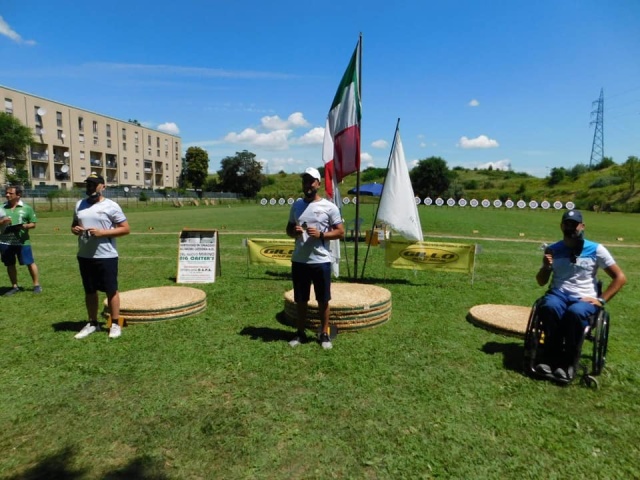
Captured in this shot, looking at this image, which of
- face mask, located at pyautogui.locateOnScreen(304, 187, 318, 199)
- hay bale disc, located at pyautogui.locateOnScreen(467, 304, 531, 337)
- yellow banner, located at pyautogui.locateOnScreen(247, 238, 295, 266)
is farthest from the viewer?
yellow banner, located at pyautogui.locateOnScreen(247, 238, 295, 266)

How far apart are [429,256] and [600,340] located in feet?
14.8

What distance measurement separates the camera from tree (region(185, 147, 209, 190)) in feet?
308

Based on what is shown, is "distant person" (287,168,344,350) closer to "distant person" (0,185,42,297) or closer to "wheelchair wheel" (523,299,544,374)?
"wheelchair wheel" (523,299,544,374)

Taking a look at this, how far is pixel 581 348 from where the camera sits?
403cm

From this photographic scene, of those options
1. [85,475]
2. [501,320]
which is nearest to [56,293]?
[85,475]

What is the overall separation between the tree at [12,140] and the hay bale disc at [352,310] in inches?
2197

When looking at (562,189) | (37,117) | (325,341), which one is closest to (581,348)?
(325,341)

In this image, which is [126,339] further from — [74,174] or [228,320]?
[74,174]

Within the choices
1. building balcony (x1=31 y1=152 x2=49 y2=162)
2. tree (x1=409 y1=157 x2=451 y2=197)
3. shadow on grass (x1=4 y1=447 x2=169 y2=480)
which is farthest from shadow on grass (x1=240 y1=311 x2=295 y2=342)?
tree (x1=409 y1=157 x2=451 y2=197)

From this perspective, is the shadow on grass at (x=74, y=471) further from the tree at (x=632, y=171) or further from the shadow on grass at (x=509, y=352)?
the tree at (x=632, y=171)

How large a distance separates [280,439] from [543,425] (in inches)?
82.9

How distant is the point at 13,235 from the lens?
716 cm

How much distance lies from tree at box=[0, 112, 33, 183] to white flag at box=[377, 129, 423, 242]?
181ft

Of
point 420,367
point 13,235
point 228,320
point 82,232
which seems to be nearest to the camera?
point 420,367
